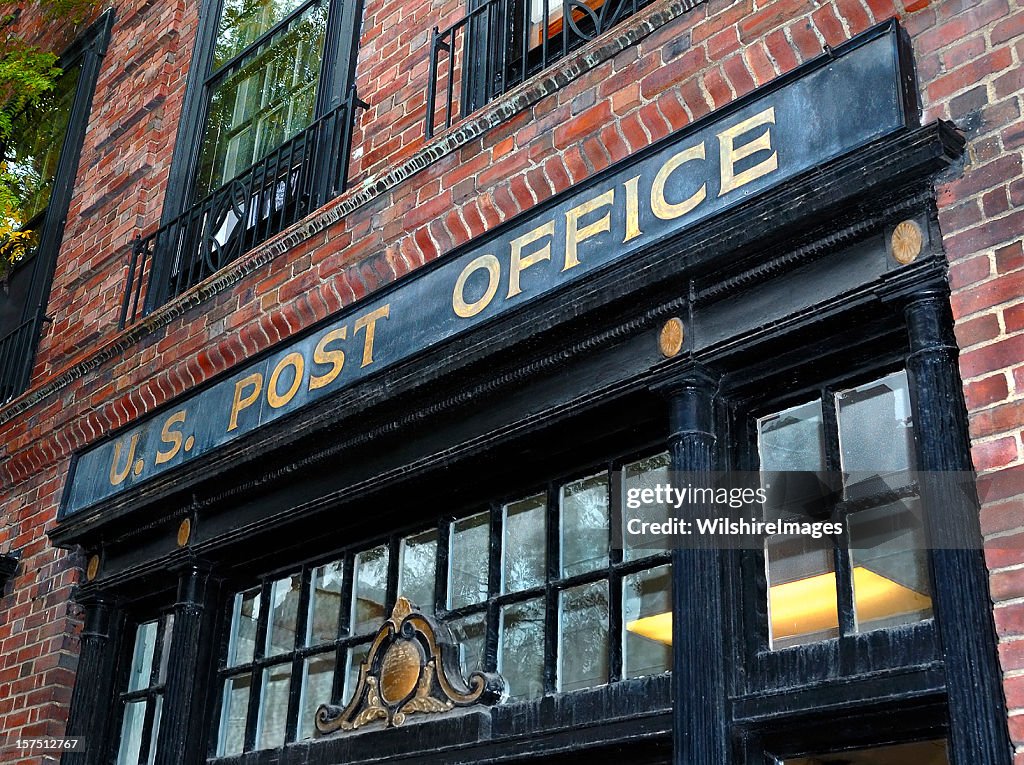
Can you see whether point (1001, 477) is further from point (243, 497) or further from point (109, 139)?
point (109, 139)

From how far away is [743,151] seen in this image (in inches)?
150

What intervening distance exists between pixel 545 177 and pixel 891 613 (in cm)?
208

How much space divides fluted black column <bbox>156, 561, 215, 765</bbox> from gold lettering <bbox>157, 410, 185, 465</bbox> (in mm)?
599

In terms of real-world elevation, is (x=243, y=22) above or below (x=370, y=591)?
above

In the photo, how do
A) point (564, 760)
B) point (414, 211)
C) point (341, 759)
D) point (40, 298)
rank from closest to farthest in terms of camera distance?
point (564, 760)
point (341, 759)
point (414, 211)
point (40, 298)

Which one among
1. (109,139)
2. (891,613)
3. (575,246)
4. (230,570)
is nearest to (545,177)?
(575,246)

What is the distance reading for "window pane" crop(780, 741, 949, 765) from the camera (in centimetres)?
304

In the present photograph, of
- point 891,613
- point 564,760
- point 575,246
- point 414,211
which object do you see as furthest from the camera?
point 414,211

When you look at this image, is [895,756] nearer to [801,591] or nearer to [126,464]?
[801,591]

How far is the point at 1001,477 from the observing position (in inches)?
114

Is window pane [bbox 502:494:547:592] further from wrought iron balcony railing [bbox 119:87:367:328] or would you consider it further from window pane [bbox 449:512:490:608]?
wrought iron balcony railing [bbox 119:87:367:328]

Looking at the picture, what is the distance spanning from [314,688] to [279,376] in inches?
55.2

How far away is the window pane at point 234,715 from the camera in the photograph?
5184mm

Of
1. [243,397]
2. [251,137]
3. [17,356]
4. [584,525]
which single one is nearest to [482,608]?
[584,525]
